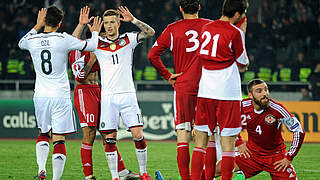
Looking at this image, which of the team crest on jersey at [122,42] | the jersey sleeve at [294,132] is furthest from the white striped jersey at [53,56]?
the jersey sleeve at [294,132]

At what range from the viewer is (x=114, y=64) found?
7.29 meters

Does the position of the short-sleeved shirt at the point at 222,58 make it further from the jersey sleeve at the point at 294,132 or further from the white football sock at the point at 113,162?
the white football sock at the point at 113,162

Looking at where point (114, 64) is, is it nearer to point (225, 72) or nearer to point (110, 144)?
point (110, 144)

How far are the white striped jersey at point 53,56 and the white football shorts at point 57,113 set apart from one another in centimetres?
7

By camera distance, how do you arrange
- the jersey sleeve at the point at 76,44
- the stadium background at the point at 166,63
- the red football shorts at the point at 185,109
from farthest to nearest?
the stadium background at the point at 166,63 < the jersey sleeve at the point at 76,44 < the red football shorts at the point at 185,109

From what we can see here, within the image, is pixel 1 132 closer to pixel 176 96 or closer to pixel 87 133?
pixel 87 133

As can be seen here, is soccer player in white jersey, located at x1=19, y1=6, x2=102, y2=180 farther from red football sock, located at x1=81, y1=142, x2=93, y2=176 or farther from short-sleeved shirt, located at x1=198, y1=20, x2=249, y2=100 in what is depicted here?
short-sleeved shirt, located at x1=198, y1=20, x2=249, y2=100

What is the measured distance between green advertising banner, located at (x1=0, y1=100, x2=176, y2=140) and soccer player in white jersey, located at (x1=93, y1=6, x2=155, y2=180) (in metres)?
7.76

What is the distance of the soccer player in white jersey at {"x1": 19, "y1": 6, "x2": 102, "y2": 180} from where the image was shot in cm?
698

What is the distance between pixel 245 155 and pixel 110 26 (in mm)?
2366

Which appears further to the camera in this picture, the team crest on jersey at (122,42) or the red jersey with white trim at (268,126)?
the team crest on jersey at (122,42)

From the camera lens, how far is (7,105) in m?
15.4

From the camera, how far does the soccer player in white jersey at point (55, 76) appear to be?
698 cm

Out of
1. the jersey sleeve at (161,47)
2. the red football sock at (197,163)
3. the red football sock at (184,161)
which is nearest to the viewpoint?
the red football sock at (197,163)
